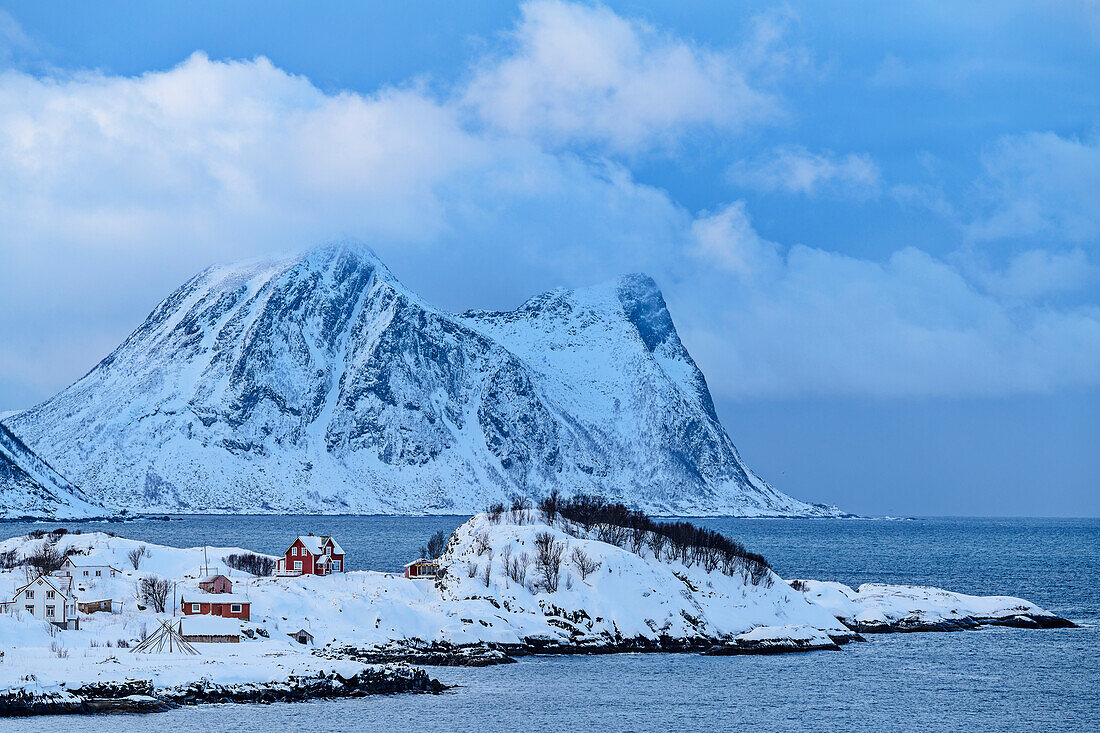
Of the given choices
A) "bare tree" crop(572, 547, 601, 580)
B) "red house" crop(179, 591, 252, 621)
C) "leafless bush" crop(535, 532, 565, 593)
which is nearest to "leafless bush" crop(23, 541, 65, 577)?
"red house" crop(179, 591, 252, 621)

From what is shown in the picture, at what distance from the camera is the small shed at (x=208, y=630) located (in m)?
82.9

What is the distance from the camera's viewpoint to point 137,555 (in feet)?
404

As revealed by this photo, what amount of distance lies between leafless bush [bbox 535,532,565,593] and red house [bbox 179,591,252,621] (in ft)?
78.5

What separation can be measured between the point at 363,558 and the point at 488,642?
3718 inches

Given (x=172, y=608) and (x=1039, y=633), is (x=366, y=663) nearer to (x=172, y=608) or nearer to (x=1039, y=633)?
(x=172, y=608)

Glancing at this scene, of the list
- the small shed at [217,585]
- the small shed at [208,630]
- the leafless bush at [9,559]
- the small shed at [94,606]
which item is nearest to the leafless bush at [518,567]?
the small shed at [217,585]

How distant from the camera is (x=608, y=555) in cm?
10475

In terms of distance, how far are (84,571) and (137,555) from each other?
833 inches

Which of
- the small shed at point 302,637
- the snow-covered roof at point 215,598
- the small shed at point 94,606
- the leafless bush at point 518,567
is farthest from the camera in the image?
the leafless bush at point 518,567

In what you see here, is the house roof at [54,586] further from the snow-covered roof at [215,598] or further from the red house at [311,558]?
the red house at [311,558]

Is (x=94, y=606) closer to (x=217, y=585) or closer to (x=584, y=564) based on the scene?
(x=217, y=585)

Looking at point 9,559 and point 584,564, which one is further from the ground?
point 9,559

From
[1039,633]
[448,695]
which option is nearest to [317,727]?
[448,695]

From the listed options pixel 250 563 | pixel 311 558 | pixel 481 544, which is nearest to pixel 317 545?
pixel 311 558
